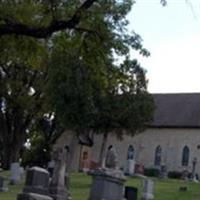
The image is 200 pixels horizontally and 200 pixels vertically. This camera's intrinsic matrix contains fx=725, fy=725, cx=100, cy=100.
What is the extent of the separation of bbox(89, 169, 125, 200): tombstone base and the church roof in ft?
147

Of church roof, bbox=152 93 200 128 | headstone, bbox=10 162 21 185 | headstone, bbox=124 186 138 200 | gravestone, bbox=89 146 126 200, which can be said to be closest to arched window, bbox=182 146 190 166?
church roof, bbox=152 93 200 128

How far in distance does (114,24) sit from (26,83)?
141 ft

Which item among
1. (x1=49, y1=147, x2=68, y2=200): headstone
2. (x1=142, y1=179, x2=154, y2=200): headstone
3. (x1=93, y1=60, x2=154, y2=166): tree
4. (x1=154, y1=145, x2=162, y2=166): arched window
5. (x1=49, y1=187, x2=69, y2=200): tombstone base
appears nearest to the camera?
(x1=49, y1=187, x2=69, y2=200): tombstone base

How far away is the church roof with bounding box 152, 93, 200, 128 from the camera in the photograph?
66875mm

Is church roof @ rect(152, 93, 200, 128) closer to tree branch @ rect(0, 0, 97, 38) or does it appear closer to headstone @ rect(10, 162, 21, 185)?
headstone @ rect(10, 162, 21, 185)

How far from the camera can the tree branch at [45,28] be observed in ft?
44.3

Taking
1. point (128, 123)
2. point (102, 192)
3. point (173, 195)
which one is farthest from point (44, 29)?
point (128, 123)

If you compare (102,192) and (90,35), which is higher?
(90,35)

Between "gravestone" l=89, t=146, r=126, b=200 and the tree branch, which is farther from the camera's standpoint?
"gravestone" l=89, t=146, r=126, b=200

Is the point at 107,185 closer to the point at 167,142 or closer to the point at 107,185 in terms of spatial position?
the point at 107,185

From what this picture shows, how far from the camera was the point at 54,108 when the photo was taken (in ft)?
→ 169

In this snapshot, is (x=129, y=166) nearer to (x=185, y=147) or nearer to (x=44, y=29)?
(x=185, y=147)

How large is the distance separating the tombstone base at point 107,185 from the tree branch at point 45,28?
27.0 ft

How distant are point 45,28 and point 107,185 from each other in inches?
338
